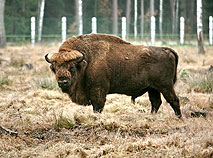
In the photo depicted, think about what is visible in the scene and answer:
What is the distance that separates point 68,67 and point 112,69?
41.0 inches

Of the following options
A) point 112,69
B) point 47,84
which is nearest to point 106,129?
point 112,69

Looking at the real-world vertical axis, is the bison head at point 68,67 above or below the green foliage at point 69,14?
below

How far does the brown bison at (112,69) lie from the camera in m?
7.94

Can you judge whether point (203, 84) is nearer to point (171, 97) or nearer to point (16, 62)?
point (171, 97)

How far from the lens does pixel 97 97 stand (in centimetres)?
796

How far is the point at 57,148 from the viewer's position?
5.79 m

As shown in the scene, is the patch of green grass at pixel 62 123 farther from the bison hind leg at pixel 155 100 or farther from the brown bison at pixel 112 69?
the bison hind leg at pixel 155 100

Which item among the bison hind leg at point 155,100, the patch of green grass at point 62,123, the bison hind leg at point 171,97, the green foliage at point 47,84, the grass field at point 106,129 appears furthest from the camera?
the green foliage at point 47,84

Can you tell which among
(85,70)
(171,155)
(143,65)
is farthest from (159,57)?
(171,155)

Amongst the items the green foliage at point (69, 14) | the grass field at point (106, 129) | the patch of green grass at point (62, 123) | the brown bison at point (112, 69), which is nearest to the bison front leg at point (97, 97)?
the brown bison at point (112, 69)

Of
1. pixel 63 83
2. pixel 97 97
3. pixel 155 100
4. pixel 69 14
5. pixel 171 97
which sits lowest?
pixel 155 100

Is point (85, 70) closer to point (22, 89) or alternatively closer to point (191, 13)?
point (22, 89)

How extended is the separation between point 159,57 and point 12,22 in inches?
1191

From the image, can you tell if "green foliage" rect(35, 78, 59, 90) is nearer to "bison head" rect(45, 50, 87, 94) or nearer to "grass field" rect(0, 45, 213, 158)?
"grass field" rect(0, 45, 213, 158)
